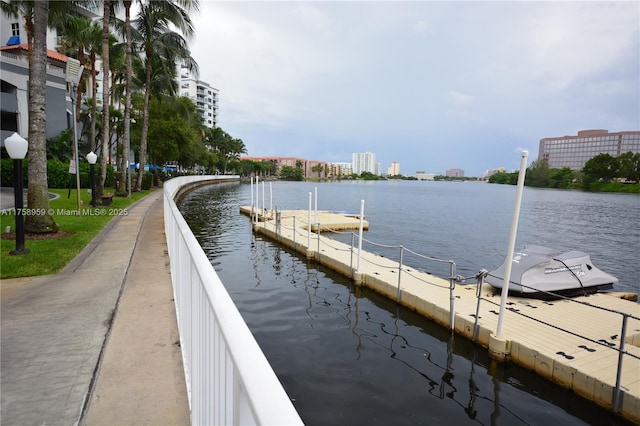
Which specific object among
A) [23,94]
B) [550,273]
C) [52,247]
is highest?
[23,94]

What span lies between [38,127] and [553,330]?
13237 millimetres

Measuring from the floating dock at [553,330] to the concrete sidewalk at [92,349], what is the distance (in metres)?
5.37

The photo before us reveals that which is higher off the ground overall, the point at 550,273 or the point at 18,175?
the point at 18,175

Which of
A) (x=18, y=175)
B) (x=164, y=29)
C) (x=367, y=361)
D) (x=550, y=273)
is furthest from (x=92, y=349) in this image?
(x=164, y=29)

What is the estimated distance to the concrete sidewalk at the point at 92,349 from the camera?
3.21 meters

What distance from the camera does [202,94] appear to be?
121250 millimetres

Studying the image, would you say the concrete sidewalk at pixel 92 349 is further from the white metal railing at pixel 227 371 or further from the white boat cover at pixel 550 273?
the white boat cover at pixel 550 273

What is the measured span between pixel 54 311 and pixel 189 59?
29474mm

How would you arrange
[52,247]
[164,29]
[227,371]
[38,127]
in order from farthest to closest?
[164,29] < [38,127] < [52,247] < [227,371]

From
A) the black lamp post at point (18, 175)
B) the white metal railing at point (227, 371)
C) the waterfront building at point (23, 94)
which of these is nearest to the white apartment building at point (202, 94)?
the waterfront building at point (23, 94)

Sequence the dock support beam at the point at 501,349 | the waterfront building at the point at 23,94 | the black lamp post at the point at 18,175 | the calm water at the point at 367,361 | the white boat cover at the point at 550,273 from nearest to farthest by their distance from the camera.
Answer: the calm water at the point at 367,361
the dock support beam at the point at 501,349
the black lamp post at the point at 18,175
the white boat cover at the point at 550,273
the waterfront building at the point at 23,94

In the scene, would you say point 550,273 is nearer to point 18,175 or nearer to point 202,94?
point 18,175

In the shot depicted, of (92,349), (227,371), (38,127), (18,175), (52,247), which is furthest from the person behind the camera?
(38,127)

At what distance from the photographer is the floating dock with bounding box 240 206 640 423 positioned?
209 inches
